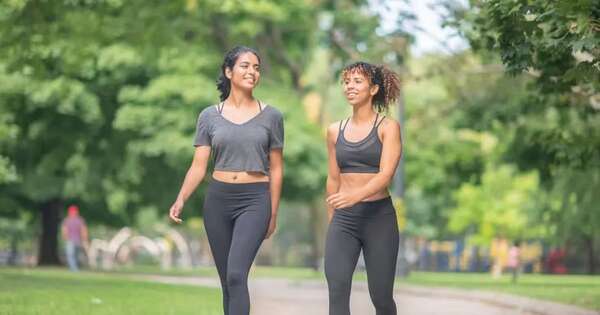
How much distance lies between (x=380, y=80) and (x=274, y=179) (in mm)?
943

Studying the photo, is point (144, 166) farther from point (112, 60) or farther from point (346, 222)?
point (346, 222)

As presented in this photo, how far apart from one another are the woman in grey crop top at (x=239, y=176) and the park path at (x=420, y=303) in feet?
24.4

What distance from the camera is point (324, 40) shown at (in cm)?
3191

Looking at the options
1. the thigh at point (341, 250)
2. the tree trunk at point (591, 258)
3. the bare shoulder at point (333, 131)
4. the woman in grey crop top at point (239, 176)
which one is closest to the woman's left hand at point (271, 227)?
the woman in grey crop top at point (239, 176)

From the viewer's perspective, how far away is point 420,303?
2014 centimetres

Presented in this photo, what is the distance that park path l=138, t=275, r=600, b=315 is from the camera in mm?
17016

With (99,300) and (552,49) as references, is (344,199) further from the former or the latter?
(99,300)

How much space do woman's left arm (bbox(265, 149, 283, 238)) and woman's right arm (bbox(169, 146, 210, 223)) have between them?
16.4 inches

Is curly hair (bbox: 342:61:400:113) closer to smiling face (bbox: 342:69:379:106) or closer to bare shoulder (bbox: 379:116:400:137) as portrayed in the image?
smiling face (bbox: 342:69:379:106)

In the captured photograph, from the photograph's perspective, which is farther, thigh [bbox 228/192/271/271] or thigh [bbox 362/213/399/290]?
thigh [bbox 228/192/271/271]

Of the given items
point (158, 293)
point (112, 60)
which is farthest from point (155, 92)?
point (158, 293)

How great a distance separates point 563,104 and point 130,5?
27.7ft

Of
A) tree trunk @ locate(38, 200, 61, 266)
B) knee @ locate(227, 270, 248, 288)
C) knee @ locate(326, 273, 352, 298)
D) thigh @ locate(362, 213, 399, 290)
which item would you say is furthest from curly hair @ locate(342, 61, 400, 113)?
tree trunk @ locate(38, 200, 61, 266)

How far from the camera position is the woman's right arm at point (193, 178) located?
29.3ft
